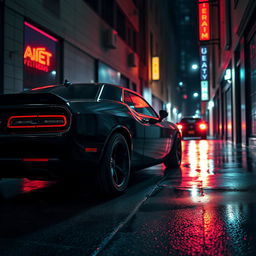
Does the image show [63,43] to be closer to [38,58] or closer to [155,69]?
[38,58]

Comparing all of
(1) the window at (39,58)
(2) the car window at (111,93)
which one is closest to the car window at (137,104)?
(2) the car window at (111,93)

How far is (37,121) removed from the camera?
11.2 feet

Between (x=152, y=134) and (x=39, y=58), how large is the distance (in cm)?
617

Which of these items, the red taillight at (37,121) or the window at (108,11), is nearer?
the red taillight at (37,121)

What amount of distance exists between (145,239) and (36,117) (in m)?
1.74

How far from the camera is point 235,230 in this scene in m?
2.58

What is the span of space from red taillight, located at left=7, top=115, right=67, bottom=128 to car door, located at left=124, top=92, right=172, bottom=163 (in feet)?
5.43

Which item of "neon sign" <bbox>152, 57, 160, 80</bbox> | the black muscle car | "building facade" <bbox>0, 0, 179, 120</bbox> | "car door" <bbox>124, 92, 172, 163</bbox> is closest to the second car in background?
"building facade" <bbox>0, 0, 179, 120</bbox>

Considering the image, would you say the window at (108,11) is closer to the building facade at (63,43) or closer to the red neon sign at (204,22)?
the building facade at (63,43)

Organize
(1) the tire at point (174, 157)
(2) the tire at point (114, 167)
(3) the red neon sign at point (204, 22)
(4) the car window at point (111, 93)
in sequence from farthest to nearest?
(3) the red neon sign at point (204, 22) → (1) the tire at point (174, 157) → (4) the car window at point (111, 93) → (2) the tire at point (114, 167)

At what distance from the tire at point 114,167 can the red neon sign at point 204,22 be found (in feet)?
61.0

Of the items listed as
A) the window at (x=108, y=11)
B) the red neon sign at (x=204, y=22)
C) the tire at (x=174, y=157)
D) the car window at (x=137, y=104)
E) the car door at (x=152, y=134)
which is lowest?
the tire at (x=174, y=157)

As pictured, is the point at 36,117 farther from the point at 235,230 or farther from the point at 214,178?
the point at 214,178

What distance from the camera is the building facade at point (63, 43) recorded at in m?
8.44
